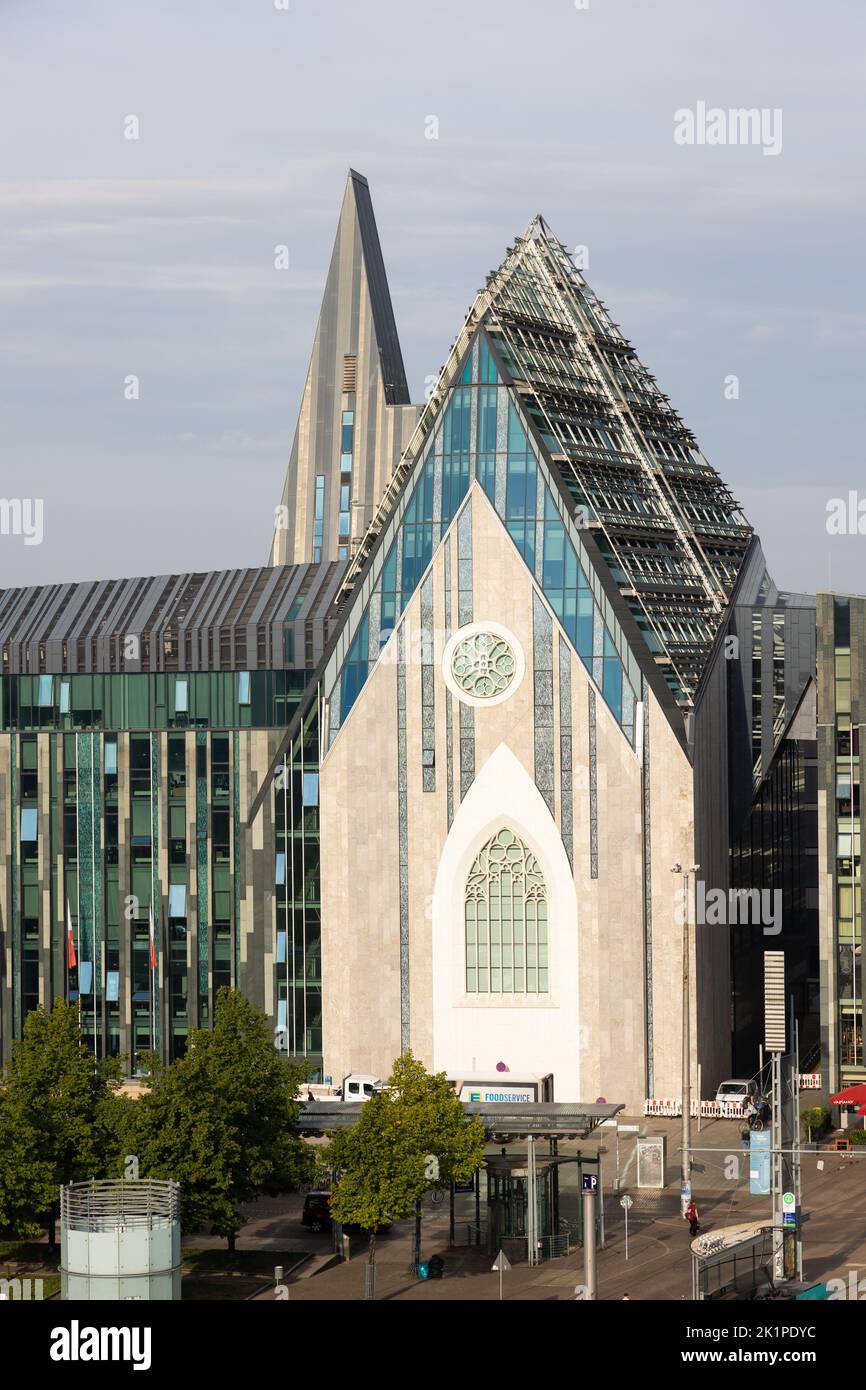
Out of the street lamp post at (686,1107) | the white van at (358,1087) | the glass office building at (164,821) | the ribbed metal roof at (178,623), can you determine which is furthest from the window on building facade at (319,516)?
the street lamp post at (686,1107)

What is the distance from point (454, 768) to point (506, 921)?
7618 millimetres

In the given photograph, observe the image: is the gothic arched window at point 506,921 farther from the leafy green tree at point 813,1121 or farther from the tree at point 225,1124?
the tree at point 225,1124

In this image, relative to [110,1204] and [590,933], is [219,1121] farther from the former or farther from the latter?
[590,933]

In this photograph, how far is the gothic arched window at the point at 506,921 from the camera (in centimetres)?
10588

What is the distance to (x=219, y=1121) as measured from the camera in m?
76.6

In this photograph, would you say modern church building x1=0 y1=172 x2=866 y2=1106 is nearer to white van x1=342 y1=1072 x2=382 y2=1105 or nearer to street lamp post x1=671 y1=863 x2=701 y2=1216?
white van x1=342 y1=1072 x2=382 y2=1105

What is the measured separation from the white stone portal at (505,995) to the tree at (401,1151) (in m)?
24.6

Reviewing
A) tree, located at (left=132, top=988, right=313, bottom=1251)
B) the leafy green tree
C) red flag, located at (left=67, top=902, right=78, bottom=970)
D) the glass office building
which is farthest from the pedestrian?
red flag, located at (left=67, top=902, right=78, bottom=970)

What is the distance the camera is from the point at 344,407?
18075 centimetres

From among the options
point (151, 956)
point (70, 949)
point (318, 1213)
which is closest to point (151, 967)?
point (151, 956)

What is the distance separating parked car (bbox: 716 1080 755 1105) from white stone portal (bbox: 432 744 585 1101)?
269 inches

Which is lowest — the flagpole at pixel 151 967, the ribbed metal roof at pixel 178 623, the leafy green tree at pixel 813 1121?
the leafy green tree at pixel 813 1121
